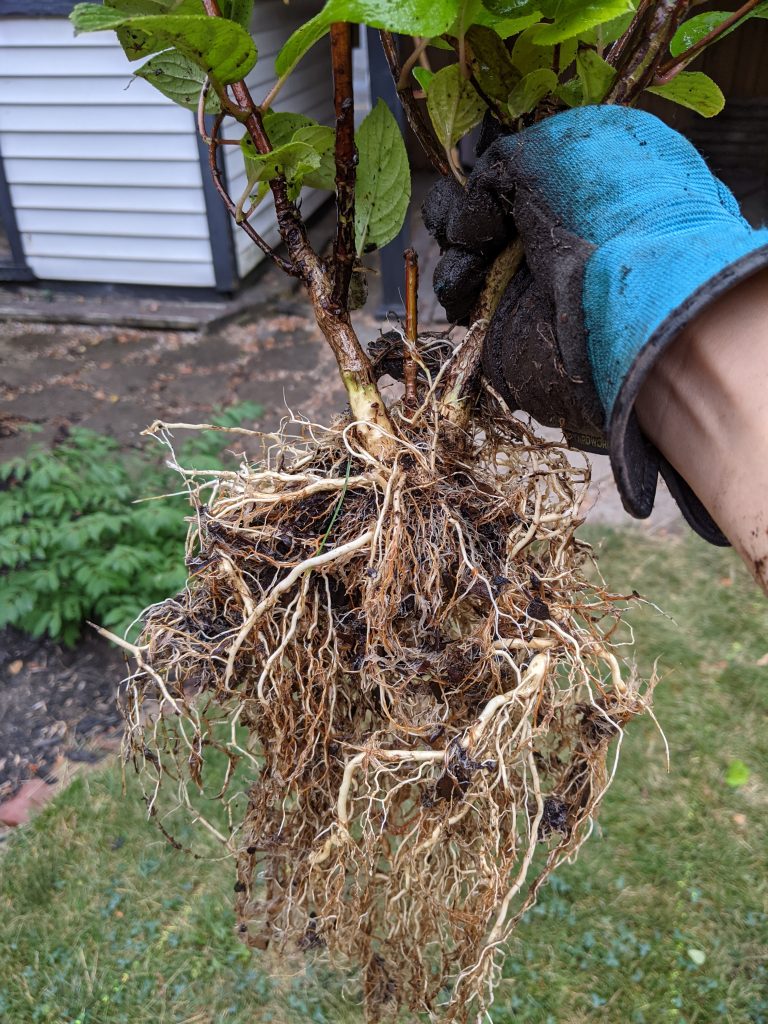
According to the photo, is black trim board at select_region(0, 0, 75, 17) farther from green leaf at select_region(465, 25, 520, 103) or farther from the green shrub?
green leaf at select_region(465, 25, 520, 103)

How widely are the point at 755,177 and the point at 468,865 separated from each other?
560cm

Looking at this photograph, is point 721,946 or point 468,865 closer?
point 468,865

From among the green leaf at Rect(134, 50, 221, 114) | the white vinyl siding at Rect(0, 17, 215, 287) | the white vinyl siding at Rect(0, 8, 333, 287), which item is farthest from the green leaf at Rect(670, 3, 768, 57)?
the white vinyl siding at Rect(0, 17, 215, 287)

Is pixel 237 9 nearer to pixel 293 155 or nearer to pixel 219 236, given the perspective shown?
pixel 293 155

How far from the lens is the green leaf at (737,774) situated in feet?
6.98

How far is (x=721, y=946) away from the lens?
5.85 feet

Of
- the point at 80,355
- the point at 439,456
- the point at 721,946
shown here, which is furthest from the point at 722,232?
the point at 80,355

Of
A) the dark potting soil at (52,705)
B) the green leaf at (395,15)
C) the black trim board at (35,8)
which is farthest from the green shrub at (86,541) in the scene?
the black trim board at (35,8)

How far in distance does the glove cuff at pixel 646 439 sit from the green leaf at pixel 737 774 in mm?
1412

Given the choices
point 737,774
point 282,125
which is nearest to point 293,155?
point 282,125

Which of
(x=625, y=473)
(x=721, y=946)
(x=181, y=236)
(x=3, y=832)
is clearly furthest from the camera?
(x=181, y=236)

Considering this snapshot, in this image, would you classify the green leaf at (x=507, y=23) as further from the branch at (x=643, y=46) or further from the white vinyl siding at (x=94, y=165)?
the white vinyl siding at (x=94, y=165)

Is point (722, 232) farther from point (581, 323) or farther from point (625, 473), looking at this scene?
point (625, 473)

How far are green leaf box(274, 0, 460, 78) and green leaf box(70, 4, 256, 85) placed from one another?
0.12 m
